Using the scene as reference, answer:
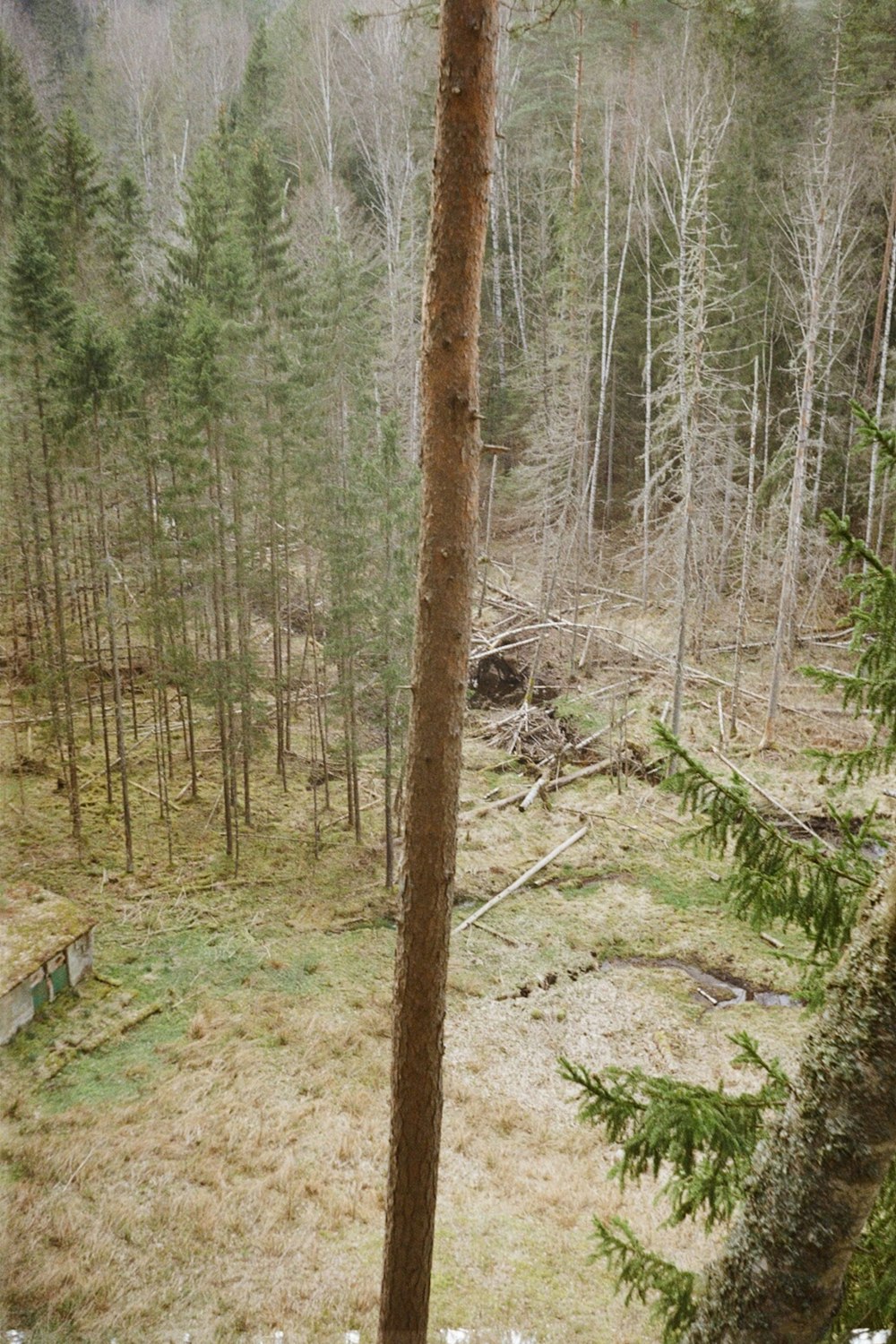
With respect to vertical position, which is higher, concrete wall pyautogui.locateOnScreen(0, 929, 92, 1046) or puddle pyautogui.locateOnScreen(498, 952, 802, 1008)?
concrete wall pyautogui.locateOnScreen(0, 929, 92, 1046)

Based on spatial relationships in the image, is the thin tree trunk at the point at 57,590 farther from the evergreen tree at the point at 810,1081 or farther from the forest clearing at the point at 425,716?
the evergreen tree at the point at 810,1081

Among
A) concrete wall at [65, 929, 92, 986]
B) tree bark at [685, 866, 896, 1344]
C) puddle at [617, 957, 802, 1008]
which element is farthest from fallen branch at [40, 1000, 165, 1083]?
tree bark at [685, 866, 896, 1344]

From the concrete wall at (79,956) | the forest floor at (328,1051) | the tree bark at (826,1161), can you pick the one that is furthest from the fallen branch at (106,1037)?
the tree bark at (826,1161)

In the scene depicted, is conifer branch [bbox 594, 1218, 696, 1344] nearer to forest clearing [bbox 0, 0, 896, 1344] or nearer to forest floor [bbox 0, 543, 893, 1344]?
forest clearing [bbox 0, 0, 896, 1344]

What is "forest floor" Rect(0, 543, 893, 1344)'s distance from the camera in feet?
16.7

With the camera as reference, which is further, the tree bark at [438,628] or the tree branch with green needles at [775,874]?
the tree bark at [438,628]

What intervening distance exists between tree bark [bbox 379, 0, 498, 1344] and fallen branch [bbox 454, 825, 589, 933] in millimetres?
5732

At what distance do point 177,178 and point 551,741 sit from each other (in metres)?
10.8

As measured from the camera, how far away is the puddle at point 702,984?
841cm

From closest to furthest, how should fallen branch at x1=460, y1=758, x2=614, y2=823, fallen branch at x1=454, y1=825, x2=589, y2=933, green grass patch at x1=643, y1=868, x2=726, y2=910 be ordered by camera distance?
fallen branch at x1=454, y1=825, x2=589, y2=933 < green grass patch at x1=643, y1=868, x2=726, y2=910 < fallen branch at x1=460, y1=758, x2=614, y2=823

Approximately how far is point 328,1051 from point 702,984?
4.00 meters

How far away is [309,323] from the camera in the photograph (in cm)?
1130

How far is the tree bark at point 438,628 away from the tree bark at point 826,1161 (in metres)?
1.78

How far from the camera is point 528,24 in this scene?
3621 millimetres
